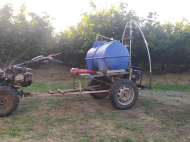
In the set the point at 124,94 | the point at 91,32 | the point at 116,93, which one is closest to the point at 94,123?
the point at 116,93

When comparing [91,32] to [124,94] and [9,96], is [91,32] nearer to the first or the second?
[124,94]

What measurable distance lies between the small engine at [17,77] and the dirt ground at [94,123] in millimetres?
857

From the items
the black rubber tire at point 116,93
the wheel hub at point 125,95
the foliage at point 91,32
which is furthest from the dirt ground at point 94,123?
the foliage at point 91,32

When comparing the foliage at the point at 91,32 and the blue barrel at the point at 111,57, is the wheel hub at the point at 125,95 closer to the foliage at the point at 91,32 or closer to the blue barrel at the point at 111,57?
the blue barrel at the point at 111,57

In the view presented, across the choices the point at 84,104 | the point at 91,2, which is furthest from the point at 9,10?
the point at 84,104

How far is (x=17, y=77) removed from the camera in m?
5.41

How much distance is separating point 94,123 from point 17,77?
2747 mm

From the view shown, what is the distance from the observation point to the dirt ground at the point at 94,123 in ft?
12.2

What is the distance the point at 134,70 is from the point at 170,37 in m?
9.78

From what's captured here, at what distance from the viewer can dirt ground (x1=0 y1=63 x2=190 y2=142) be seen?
3717 mm

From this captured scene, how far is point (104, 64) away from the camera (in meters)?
5.95

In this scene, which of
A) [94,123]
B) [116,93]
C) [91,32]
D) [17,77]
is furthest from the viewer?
[91,32]

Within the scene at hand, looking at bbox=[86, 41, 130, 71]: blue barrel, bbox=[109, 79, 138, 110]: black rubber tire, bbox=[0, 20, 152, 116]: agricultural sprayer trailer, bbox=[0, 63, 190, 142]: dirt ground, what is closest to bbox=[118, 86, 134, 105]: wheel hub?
bbox=[0, 20, 152, 116]: agricultural sprayer trailer

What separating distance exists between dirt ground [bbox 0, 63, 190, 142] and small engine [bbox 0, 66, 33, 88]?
857 millimetres
